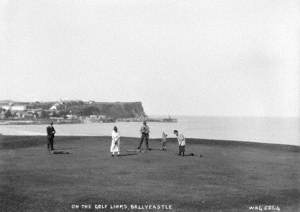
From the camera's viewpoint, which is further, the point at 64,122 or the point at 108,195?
the point at 64,122

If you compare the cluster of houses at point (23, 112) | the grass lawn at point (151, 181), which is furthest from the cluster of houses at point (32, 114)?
the grass lawn at point (151, 181)

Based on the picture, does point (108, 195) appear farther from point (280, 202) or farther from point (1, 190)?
point (280, 202)

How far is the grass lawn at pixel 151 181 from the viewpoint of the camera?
33.8 ft

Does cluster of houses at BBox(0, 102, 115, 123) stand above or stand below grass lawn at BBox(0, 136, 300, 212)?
above

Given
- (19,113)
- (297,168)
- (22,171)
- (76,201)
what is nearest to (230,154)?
(297,168)

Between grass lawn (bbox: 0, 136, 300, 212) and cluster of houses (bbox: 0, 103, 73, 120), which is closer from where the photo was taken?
grass lawn (bbox: 0, 136, 300, 212)

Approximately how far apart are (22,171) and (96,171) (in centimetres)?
256

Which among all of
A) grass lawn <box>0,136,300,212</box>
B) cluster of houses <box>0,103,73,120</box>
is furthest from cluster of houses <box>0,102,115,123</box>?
grass lawn <box>0,136,300,212</box>

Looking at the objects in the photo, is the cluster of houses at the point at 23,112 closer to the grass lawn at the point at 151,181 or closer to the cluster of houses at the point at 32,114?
the cluster of houses at the point at 32,114

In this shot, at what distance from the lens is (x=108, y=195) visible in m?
10.9

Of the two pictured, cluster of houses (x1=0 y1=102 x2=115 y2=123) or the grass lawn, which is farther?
cluster of houses (x1=0 y1=102 x2=115 y2=123)

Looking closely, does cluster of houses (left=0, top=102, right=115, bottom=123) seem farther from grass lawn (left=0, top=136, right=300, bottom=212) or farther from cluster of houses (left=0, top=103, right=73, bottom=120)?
grass lawn (left=0, top=136, right=300, bottom=212)

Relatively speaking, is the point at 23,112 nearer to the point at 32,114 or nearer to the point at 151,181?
the point at 32,114

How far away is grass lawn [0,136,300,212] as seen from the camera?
10.3 m
